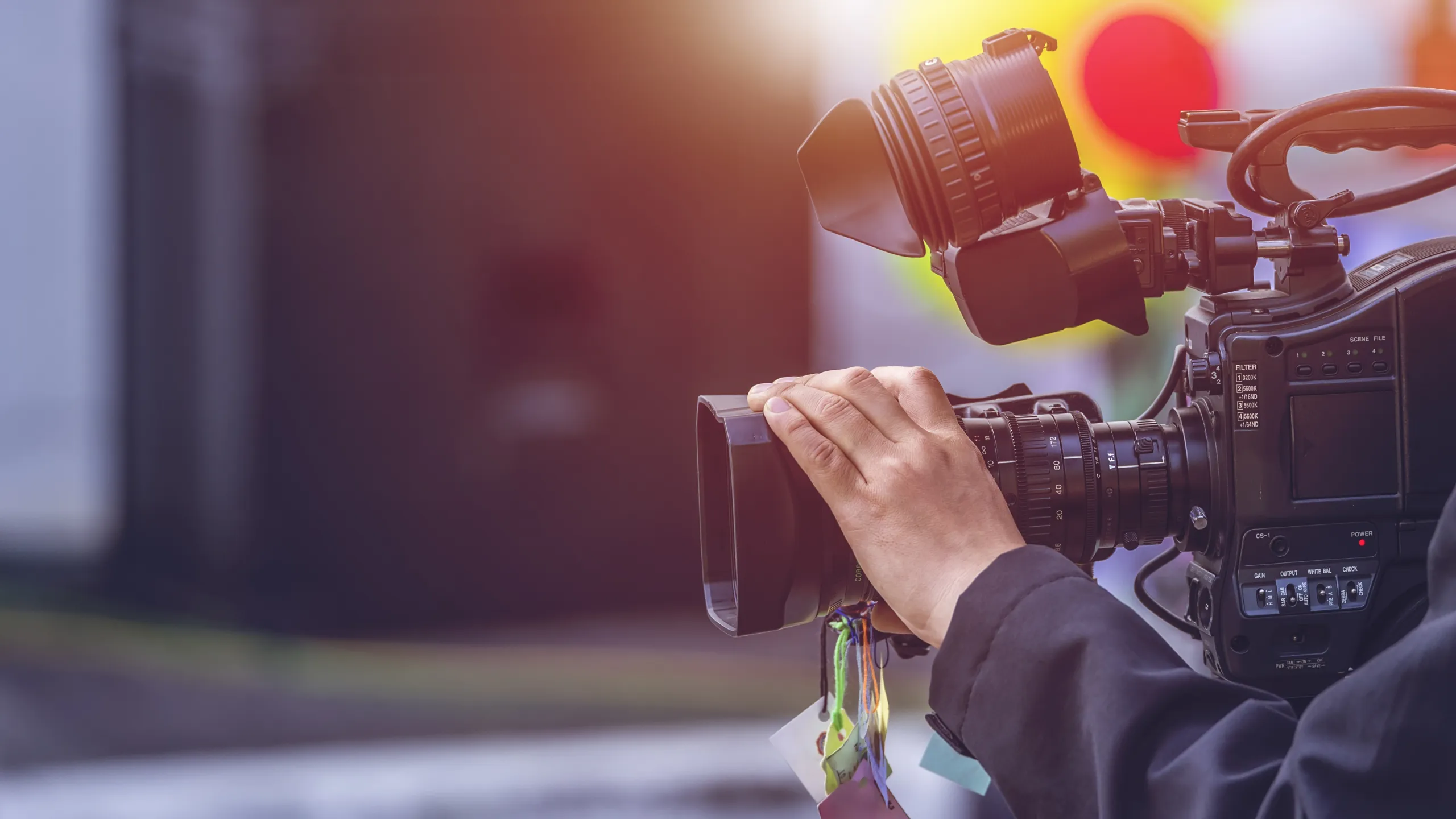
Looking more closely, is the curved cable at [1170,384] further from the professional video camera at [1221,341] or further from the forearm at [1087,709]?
the forearm at [1087,709]

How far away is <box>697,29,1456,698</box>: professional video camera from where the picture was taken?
0.74m

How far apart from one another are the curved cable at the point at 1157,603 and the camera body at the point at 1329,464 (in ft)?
0.18

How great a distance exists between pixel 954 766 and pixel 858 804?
0.10 metres

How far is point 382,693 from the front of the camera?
95.7 inches

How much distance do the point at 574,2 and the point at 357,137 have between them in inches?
22.2

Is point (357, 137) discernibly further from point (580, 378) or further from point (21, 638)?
point (21, 638)

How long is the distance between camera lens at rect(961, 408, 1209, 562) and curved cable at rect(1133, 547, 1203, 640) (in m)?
0.04

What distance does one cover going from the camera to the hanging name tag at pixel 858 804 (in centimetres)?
74

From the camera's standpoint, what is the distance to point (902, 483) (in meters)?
0.62

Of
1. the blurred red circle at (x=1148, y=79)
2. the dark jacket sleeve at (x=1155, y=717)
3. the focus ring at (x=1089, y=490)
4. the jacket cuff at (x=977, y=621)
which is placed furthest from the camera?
the blurred red circle at (x=1148, y=79)

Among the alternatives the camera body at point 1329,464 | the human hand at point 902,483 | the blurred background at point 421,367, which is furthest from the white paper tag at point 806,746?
the blurred background at point 421,367

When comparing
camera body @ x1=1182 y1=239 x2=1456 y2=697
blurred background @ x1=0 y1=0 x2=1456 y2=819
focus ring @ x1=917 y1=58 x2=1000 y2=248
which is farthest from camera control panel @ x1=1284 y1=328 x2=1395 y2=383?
blurred background @ x1=0 y1=0 x2=1456 y2=819

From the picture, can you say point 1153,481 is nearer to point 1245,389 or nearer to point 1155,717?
point 1245,389

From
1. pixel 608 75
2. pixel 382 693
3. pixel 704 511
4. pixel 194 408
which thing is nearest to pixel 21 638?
pixel 194 408
